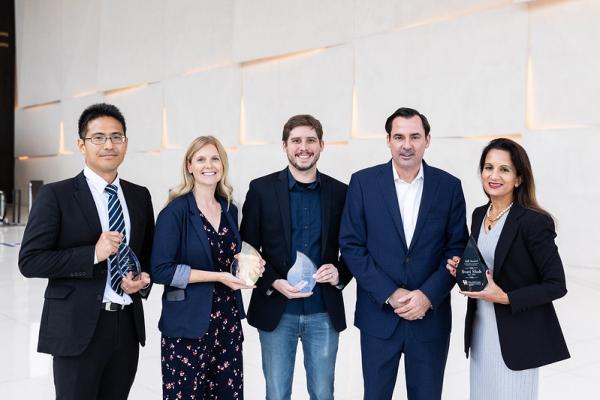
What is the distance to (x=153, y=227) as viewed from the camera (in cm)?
263

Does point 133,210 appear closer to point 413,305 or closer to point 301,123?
point 301,123

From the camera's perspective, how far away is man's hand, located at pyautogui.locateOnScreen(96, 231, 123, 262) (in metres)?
2.18

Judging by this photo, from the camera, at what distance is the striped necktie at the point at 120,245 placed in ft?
7.51

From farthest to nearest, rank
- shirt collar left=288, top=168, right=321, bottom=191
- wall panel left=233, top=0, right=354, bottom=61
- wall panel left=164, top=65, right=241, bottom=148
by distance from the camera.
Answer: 1. wall panel left=164, top=65, right=241, bottom=148
2. wall panel left=233, top=0, right=354, bottom=61
3. shirt collar left=288, top=168, right=321, bottom=191

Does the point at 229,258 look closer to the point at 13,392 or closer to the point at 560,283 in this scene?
the point at 560,283

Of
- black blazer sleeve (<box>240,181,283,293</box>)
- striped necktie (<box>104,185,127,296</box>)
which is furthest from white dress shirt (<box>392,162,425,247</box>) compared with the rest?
striped necktie (<box>104,185,127,296</box>)

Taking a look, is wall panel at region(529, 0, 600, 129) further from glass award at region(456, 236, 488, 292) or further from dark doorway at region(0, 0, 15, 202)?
dark doorway at region(0, 0, 15, 202)

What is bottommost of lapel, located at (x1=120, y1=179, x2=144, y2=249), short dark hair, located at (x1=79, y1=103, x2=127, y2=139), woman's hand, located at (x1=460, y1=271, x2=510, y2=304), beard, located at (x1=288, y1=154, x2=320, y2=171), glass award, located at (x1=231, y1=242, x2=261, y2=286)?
woman's hand, located at (x1=460, y1=271, x2=510, y2=304)

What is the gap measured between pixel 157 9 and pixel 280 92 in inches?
179

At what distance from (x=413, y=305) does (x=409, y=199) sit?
46 cm

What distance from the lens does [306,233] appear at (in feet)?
9.34

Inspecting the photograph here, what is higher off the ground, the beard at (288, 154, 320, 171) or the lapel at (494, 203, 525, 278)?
the beard at (288, 154, 320, 171)

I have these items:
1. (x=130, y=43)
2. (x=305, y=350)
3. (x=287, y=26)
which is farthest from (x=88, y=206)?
(x=130, y=43)

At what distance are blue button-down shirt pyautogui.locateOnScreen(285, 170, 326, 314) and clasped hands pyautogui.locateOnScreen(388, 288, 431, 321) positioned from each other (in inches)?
16.2
